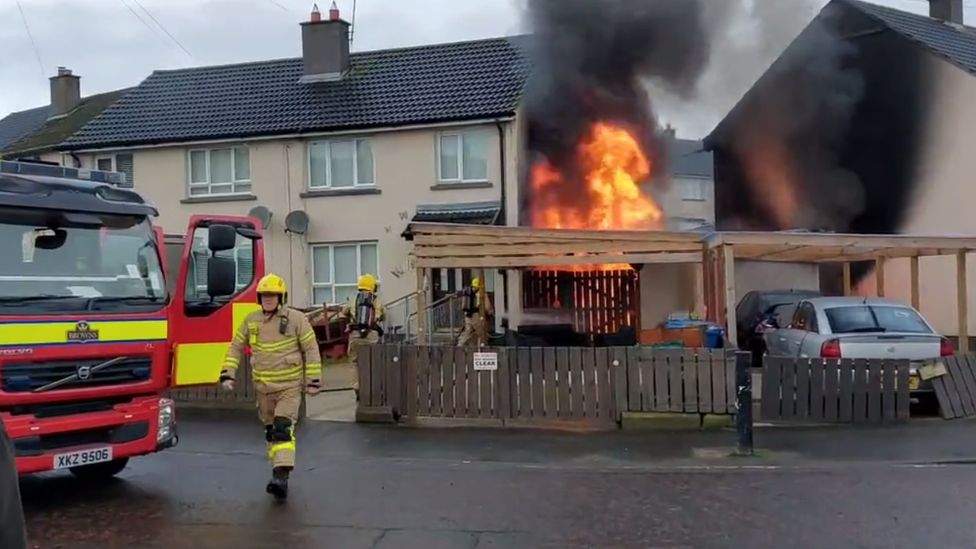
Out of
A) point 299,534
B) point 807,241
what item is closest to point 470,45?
point 807,241

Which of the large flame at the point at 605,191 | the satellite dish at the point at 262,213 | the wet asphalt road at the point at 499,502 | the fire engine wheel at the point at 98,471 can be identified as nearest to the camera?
the wet asphalt road at the point at 499,502

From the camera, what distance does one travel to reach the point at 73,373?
7.57 meters

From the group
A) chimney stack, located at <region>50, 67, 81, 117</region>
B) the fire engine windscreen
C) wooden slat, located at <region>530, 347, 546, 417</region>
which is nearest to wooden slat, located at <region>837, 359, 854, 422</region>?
wooden slat, located at <region>530, 347, 546, 417</region>

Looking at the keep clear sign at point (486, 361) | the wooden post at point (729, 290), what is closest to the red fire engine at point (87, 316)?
the keep clear sign at point (486, 361)

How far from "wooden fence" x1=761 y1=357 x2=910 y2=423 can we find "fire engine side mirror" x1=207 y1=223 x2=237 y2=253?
630 cm

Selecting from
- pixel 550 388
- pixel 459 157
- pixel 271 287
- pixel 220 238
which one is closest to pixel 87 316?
pixel 220 238

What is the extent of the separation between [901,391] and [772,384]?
1.46 metres

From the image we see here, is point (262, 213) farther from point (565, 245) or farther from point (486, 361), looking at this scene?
point (486, 361)

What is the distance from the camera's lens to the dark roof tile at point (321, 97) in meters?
22.1

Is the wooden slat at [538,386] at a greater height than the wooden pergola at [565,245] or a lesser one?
lesser

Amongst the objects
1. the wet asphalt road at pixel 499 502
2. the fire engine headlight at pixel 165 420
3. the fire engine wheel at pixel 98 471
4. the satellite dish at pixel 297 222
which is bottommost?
the wet asphalt road at pixel 499 502

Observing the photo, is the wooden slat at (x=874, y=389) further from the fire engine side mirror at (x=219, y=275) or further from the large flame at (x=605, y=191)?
the large flame at (x=605, y=191)

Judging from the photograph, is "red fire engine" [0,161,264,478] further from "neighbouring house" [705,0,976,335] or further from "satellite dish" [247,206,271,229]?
"neighbouring house" [705,0,976,335]

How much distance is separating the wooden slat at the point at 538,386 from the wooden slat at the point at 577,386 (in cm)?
33
